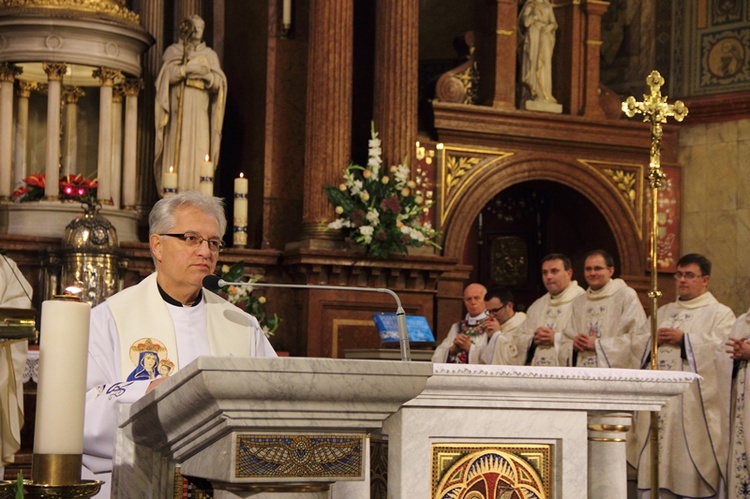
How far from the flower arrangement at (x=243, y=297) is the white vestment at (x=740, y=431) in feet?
10.3

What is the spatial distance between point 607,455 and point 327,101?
631 centimetres

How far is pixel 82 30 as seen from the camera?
369 inches

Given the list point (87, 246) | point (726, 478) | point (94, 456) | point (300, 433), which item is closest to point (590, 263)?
point (726, 478)

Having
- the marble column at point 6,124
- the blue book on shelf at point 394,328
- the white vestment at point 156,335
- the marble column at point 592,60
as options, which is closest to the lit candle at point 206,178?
→ the marble column at point 6,124

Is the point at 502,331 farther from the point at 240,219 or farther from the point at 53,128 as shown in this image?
the point at 53,128

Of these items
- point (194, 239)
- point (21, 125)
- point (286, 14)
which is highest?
point (286, 14)

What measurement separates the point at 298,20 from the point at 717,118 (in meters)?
4.29

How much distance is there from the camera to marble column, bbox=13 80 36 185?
9.95 meters

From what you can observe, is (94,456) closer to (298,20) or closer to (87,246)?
(87,246)

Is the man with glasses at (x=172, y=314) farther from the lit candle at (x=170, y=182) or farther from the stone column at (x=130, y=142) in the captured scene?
the stone column at (x=130, y=142)

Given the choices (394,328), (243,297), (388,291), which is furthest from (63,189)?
(388,291)

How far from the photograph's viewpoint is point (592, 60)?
1189 centimetres

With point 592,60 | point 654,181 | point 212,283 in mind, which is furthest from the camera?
point 592,60

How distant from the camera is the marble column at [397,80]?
1019 cm
